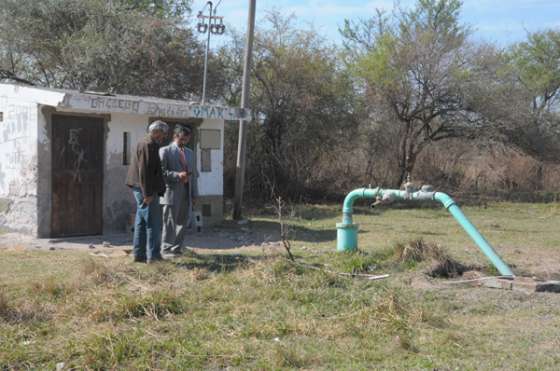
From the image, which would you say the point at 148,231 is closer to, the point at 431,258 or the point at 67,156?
the point at 431,258

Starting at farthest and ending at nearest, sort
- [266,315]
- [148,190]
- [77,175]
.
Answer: [77,175]
[148,190]
[266,315]

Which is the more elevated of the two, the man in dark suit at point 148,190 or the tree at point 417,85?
the tree at point 417,85

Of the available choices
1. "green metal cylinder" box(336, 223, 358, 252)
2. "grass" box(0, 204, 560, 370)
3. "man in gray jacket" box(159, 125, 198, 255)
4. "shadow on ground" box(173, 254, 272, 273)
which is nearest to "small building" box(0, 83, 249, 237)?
"grass" box(0, 204, 560, 370)

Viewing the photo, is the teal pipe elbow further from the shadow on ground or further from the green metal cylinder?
the shadow on ground

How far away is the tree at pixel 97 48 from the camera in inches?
712

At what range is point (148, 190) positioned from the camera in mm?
8156

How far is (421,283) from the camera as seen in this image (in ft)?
25.3

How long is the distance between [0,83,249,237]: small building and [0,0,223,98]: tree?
248 inches

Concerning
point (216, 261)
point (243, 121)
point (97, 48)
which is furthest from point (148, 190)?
point (97, 48)

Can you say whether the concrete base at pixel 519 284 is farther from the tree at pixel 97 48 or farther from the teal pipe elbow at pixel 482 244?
the tree at pixel 97 48

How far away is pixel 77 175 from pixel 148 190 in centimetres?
382

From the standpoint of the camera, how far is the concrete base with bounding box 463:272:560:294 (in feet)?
24.3

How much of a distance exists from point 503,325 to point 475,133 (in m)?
15.6

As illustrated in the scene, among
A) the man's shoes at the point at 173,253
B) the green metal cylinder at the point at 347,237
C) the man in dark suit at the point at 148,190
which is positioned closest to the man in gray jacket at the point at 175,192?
the man's shoes at the point at 173,253
